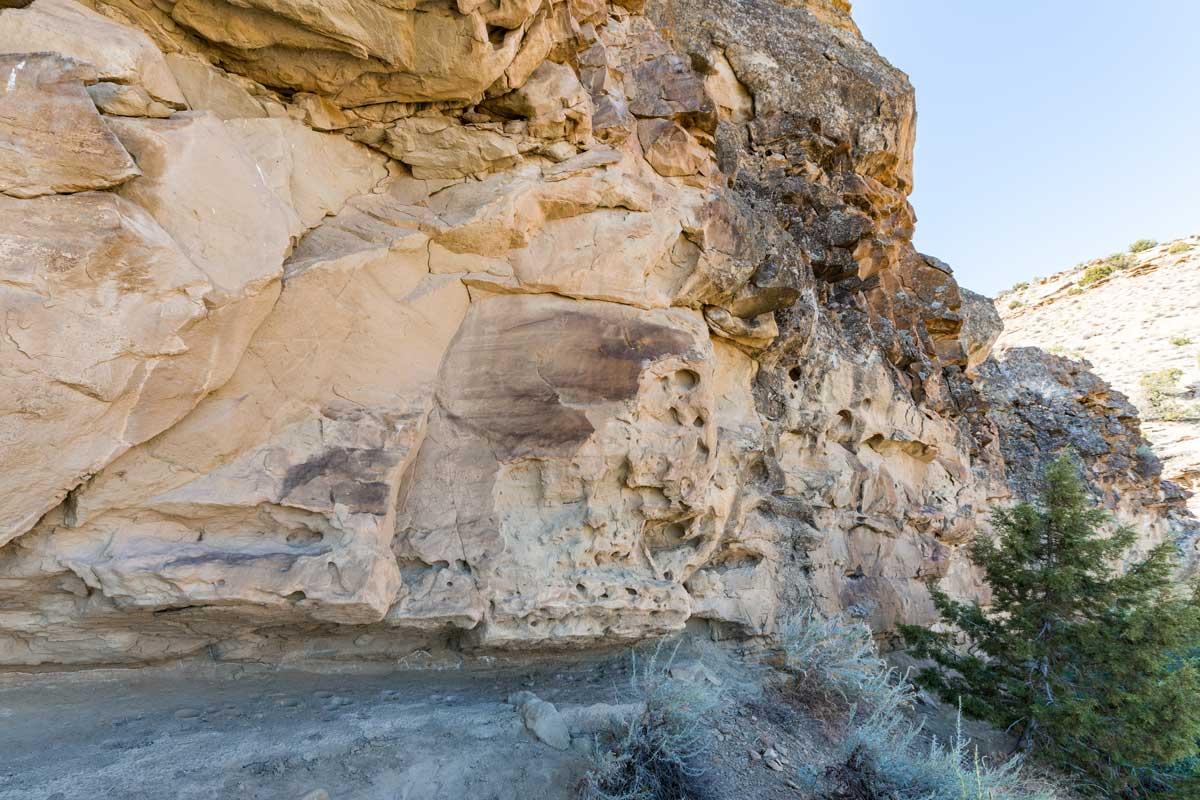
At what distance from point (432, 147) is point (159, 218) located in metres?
1.90

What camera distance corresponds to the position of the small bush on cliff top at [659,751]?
3.83 metres

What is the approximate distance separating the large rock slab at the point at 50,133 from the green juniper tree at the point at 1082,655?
8.39 meters

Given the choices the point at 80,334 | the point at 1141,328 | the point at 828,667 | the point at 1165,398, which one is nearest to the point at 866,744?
the point at 828,667

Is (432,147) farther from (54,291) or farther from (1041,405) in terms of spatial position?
(1041,405)

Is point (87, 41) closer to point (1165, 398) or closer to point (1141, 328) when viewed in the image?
point (1165, 398)

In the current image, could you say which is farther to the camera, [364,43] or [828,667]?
[828,667]

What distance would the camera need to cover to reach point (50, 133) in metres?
2.79

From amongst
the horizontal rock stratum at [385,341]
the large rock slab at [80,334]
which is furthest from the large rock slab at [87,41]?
the large rock slab at [80,334]

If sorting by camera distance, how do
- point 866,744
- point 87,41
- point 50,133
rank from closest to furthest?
point 50,133, point 87,41, point 866,744

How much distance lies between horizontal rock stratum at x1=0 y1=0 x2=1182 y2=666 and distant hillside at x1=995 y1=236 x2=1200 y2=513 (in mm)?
18057

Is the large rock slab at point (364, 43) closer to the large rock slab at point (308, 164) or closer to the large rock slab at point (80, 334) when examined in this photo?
the large rock slab at point (308, 164)

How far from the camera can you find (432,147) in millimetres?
4469

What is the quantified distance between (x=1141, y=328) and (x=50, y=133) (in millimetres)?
32474

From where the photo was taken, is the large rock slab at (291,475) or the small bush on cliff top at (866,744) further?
the small bush on cliff top at (866,744)
